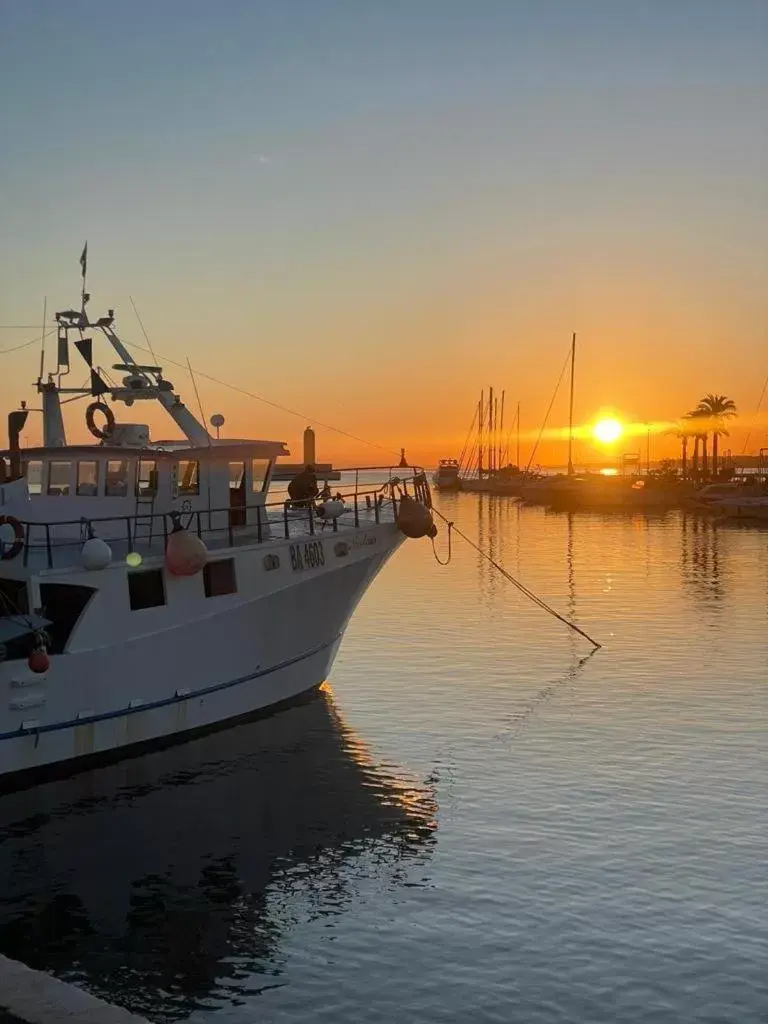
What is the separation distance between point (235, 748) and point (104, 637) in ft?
13.3

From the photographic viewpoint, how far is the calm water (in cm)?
1360

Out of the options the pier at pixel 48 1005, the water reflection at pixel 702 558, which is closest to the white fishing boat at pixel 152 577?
the pier at pixel 48 1005

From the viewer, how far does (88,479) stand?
2609 centimetres

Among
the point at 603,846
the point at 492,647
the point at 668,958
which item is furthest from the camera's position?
the point at 492,647

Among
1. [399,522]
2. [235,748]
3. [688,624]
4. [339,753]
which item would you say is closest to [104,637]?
[235,748]

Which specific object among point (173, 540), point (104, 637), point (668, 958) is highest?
point (173, 540)

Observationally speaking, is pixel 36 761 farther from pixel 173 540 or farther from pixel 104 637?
pixel 173 540

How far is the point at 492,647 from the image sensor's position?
3781 centimetres

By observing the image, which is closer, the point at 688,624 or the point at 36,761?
the point at 36,761

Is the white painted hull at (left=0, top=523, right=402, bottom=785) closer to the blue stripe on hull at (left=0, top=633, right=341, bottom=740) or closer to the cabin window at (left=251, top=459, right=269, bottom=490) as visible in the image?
the blue stripe on hull at (left=0, top=633, right=341, bottom=740)

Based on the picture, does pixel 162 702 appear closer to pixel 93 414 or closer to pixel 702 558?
pixel 93 414

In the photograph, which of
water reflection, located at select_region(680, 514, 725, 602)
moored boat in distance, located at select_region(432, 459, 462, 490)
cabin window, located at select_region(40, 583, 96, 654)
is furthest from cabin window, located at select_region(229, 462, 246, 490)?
moored boat in distance, located at select_region(432, 459, 462, 490)

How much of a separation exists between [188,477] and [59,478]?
2.96m

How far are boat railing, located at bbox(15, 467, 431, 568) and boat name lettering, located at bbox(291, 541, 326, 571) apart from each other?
0.34 meters
